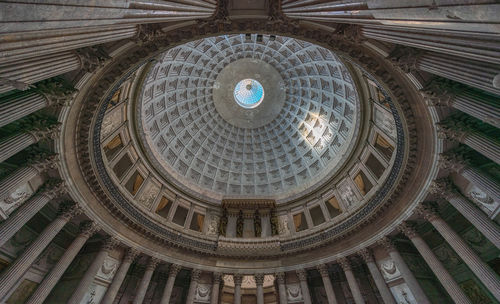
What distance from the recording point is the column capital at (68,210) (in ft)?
43.2

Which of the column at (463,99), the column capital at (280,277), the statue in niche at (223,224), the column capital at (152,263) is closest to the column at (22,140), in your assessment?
the column capital at (152,263)

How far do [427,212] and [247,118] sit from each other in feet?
61.1

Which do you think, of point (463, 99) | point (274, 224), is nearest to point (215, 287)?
point (274, 224)

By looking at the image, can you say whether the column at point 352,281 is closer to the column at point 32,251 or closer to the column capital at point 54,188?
the column at point 32,251

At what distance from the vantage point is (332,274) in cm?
1820

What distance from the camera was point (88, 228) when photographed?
1419 cm

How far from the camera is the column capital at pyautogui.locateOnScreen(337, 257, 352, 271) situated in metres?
16.1

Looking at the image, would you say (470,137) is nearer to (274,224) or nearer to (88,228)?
(274,224)

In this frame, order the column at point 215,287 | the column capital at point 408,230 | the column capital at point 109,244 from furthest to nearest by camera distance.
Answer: the column at point 215,287 → the column capital at point 109,244 → the column capital at point 408,230

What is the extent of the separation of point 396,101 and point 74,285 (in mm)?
19931

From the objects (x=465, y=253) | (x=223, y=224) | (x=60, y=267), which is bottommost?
(x=465, y=253)

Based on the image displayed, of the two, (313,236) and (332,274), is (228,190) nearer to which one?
(313,236)

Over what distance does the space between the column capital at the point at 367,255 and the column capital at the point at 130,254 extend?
1429cm

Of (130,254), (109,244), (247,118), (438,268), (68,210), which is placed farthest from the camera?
(247,118)
